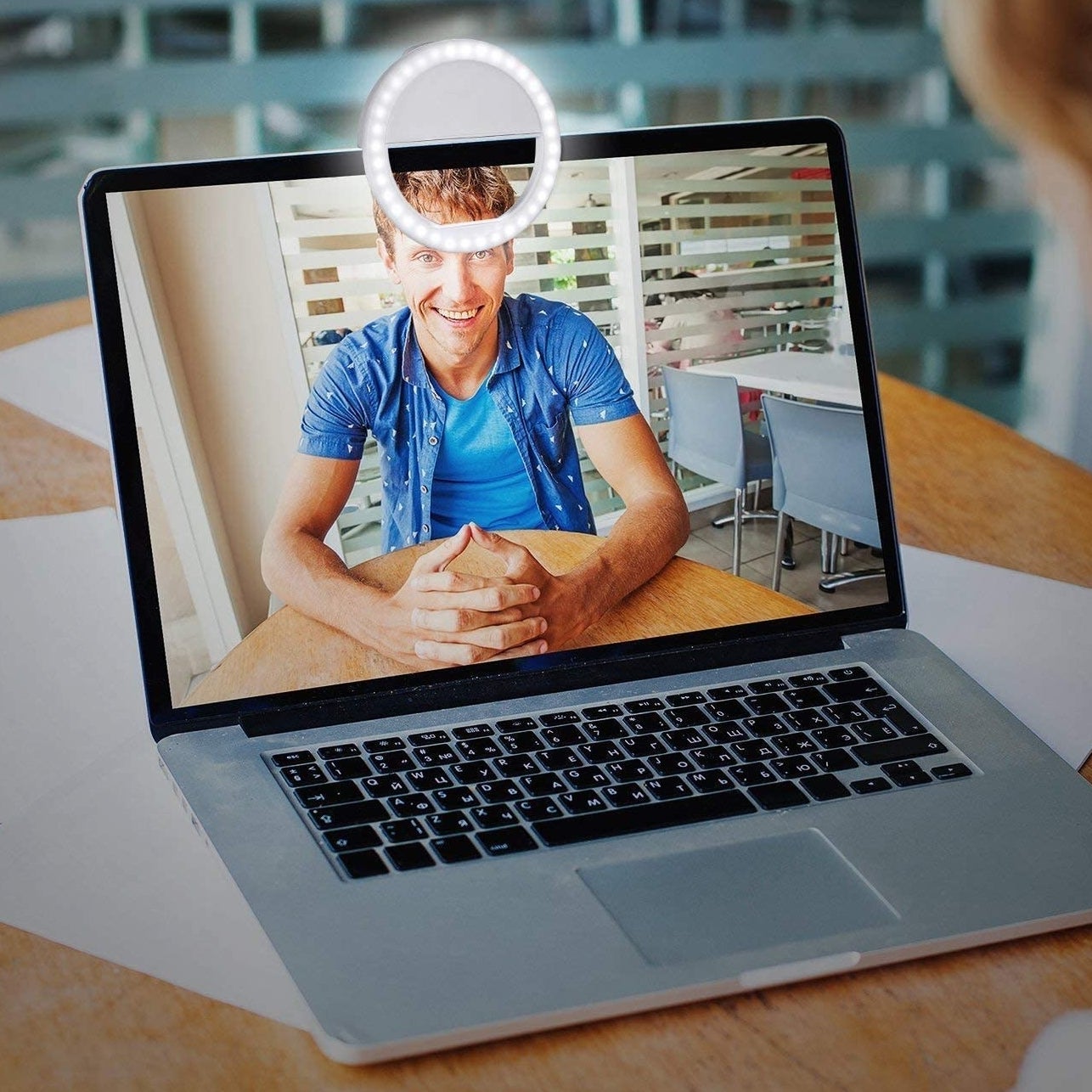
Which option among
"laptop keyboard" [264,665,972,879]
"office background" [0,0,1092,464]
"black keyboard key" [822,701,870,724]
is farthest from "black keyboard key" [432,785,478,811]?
"office background" [0,0,1092,464]

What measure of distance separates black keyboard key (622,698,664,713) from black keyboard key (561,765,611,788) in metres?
0.06

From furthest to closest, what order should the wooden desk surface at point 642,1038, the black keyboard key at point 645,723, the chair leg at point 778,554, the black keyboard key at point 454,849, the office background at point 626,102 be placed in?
the office background at point 626,102 → the chair leg at point 778,554 → the black keyboard key at point 645,723 → the black keyboard key at point 454,849 → the wooden desk surface at point 642,1038

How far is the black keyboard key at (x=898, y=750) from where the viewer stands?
621 mm

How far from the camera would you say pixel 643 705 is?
0.67m

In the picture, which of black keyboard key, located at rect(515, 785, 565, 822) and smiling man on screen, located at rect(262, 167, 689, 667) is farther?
smiling man on screen, located at rect(262, 167, 689, 667)

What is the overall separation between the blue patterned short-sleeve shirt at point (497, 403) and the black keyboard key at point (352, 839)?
19cm

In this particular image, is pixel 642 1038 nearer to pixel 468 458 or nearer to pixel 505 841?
pixel 505 841

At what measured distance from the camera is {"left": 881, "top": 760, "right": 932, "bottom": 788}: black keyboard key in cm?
60

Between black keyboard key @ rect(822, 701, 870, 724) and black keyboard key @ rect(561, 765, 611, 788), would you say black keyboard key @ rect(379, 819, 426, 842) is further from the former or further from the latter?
black keyboard key @ rect(822, 701, 870, 724)

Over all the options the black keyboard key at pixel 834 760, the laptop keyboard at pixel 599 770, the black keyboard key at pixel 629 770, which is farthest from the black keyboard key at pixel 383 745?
the black keyboard key at pixel 834 760

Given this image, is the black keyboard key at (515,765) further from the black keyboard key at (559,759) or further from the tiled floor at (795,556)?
the tiled floor at (795,556)

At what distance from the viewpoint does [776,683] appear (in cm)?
69

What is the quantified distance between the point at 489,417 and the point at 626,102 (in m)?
2.19

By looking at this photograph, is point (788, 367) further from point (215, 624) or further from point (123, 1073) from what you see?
point (123, 1073)
